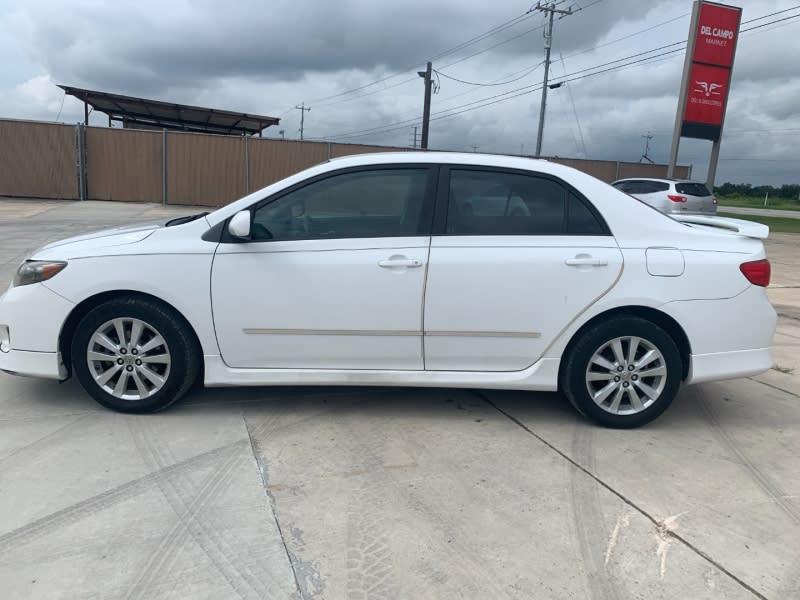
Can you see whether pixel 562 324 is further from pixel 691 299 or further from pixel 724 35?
pixel 724 35

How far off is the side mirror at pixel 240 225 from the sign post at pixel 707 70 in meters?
17.8

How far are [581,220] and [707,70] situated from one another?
688 inches

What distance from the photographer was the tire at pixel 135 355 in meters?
3.72

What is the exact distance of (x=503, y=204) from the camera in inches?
152

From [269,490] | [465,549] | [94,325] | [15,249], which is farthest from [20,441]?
[15,249]

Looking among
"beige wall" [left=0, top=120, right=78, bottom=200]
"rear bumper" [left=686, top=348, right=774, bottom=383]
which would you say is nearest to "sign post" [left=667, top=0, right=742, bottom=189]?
"rear bumper" [left=686, top=348, right=774, bottom=383]

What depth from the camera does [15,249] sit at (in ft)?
34.2

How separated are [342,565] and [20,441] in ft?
7.08

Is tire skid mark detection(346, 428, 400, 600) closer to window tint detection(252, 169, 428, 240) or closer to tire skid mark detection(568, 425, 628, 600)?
tire skid mark detection(568, 425, 628, 600)

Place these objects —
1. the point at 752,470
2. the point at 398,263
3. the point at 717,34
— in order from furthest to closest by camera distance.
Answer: the point at 717,34 → the point at 398,263 → the point at 752,470

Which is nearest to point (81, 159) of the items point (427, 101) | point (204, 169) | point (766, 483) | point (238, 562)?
point (204, 169)

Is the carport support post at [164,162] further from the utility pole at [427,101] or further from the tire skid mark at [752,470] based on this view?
the tire skid mark at [752,470]

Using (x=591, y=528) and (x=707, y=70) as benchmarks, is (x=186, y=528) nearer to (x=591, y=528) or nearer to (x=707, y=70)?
(x=591, y=528)

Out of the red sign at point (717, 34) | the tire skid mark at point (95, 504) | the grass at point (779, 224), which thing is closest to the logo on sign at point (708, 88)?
the red sign at point (717, 34)
